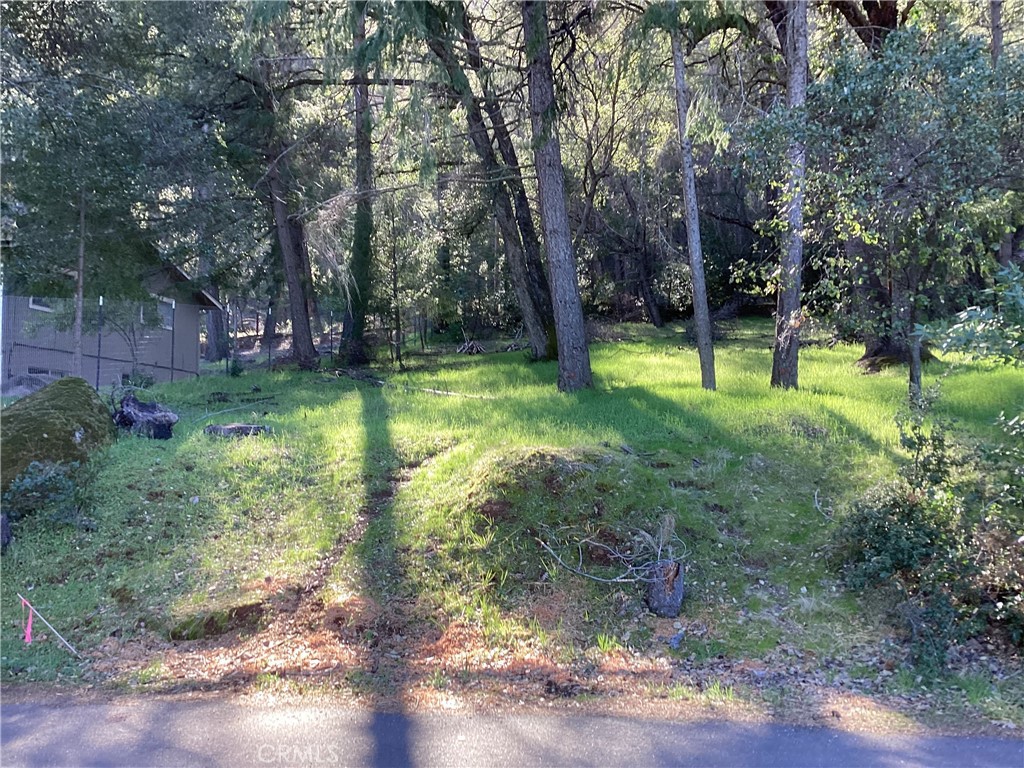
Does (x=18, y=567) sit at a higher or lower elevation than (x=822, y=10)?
lower

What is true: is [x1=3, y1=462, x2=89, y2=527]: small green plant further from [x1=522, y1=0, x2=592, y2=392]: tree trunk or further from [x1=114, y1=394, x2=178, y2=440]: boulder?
[x1=522, y1=0, x2=592, y2=392]: tree trunk

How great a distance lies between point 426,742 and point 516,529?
2.68 meters

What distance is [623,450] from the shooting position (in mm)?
8219

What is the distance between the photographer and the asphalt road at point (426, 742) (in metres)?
3.86

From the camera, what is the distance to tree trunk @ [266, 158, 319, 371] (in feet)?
68.4

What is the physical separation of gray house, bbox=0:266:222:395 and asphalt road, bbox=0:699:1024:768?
34.8ft

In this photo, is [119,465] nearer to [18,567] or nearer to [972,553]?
[18,567]

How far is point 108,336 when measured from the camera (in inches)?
811

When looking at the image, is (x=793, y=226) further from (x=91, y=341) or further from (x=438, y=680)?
(x=91, y=341)

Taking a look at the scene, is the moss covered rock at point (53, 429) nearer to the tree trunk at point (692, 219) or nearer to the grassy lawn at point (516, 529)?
the grassy lawn at point (516, 529)

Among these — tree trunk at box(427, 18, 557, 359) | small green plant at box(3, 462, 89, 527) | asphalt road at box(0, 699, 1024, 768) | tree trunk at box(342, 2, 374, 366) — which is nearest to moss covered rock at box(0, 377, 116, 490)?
small green plant at box(3, 462, 89, 527)

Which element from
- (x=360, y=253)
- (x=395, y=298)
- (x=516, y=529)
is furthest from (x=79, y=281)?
(x=516, y=529)

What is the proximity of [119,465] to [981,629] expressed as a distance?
8.53 meters

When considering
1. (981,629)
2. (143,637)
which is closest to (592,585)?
(981,629)
